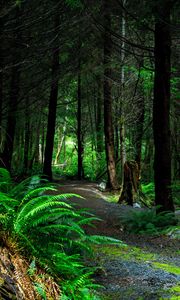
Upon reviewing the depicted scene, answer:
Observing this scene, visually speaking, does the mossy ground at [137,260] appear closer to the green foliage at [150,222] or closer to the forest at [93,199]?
the forest at [93,199]

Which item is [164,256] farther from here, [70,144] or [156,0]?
[70,144]

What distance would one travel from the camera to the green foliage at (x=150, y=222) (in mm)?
7223

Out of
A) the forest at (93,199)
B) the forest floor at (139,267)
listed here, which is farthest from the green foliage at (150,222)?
the forest floor at (139,267)

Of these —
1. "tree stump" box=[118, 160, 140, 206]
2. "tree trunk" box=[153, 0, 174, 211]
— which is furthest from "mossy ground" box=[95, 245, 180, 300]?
"tree stump" box=[118, 160, 140, 206]

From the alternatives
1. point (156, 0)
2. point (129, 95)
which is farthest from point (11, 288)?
point (129, 95)

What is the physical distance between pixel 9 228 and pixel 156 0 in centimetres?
584

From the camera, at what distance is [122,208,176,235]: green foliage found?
284 inches

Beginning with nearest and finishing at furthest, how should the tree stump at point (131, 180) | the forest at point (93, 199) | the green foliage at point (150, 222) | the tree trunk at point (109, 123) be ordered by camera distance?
1. the forest at point (93, 199)
2. the green foliage at point (150, 222)
3. the tree stump at point (131, 180)
4. the tree trunk at point (109, 123)

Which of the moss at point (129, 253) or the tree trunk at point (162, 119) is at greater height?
the tree trunk at point (162, 119)

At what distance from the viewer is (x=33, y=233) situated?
11.4ft

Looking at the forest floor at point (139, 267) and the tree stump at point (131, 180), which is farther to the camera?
the tree stump at point (131, 180)

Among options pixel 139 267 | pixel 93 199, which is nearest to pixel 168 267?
pixel 139 267

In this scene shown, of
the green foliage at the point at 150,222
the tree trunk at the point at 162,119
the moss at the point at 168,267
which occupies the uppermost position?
the tree trunk at the point at 162,119

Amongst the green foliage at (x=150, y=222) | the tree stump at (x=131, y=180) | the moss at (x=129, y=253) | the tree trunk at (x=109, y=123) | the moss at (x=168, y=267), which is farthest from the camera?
the tree trunk at (x=109, y=123)
